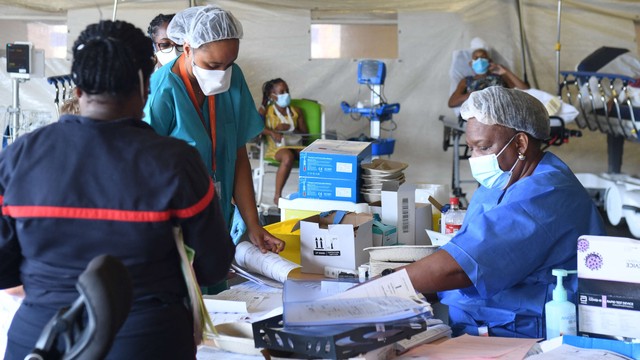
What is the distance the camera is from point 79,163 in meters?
1.40

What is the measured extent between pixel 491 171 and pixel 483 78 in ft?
15.5

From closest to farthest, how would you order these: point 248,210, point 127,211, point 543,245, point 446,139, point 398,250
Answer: point 127,211, point 543,245, point 398,250, point 248,210, point 446,139

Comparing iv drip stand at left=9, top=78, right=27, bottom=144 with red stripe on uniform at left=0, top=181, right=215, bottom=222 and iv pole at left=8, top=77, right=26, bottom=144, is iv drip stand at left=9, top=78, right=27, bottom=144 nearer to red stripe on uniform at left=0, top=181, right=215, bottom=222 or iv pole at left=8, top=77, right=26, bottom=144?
iv pole at left=8, top=77, right=26, bottom=144

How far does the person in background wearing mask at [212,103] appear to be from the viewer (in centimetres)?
252

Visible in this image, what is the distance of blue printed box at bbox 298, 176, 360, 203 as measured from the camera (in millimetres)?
3205

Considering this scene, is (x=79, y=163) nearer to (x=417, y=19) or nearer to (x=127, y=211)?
(x=127, y=211)

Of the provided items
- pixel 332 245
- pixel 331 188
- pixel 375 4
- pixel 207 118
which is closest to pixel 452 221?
pixel 332 245

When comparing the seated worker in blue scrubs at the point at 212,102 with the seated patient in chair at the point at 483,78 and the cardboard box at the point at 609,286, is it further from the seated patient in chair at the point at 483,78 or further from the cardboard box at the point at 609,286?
the seated patient in chair at the point at 483,78

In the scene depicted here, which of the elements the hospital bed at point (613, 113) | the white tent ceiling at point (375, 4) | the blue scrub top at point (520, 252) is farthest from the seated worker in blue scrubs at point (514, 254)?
the white tent ceiling at point (375, 4)

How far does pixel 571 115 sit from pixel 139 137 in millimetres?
5306

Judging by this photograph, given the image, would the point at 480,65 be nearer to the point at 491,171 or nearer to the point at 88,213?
the point at 491,171

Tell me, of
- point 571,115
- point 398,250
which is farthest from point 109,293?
point 571,115

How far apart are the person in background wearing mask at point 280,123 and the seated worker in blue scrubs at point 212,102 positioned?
4071 mm

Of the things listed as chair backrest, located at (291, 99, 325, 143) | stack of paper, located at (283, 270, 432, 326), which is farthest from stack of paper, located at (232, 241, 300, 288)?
chair backrest, located at (291, 99, 325, 143)
